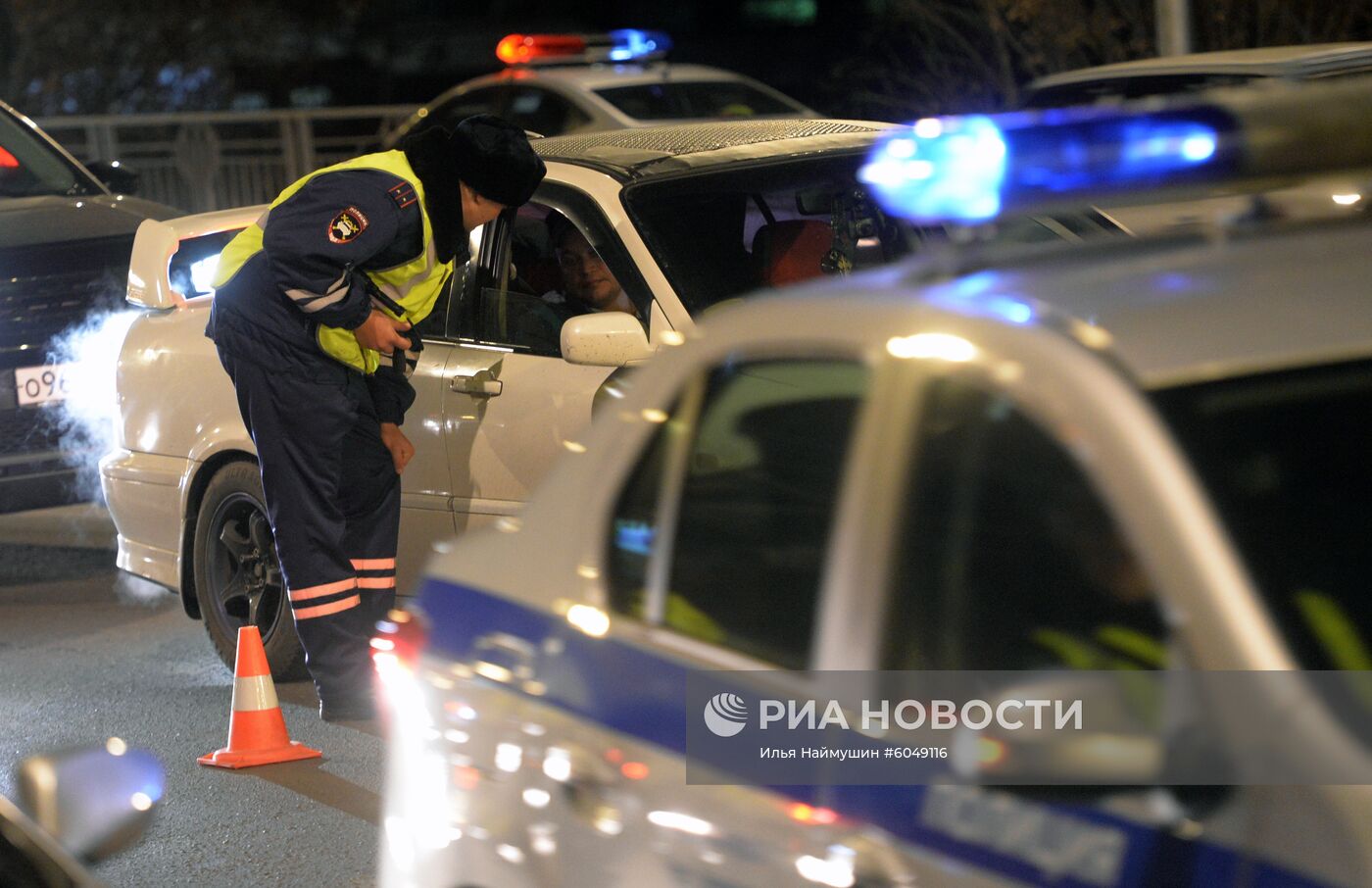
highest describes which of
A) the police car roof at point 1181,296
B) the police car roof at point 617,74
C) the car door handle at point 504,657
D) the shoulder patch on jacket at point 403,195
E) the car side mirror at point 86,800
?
the police car roof at point 617,74

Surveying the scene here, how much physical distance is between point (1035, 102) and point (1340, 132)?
737cm

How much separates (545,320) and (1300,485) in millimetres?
3481

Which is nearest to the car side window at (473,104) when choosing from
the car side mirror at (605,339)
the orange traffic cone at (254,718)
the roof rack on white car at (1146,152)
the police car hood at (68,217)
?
the police car hood at (68,217)

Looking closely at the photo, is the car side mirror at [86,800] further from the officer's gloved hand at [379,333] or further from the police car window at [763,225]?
the police car window at [763,225]

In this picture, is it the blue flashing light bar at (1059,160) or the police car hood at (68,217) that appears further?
the police car hood at (68,217)

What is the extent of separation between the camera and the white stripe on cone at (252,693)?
533 cm

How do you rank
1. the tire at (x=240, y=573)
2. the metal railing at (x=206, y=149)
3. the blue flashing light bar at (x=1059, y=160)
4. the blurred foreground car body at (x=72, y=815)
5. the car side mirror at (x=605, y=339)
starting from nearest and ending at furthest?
the blue flashing light bar at (x=1059, y=160) < the blurred foreground car body at (x=72, y=815) < the car side mirror at (x=605, y=339) < the tire at (x=240, y=573) < the metal railing at (x=206, y=149)

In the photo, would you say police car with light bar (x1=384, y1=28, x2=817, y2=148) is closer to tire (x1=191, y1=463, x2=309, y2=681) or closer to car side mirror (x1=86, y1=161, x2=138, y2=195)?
car side mirror (x1=86, y1=161, x2=138, y2=195)

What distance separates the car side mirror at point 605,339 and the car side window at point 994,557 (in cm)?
271

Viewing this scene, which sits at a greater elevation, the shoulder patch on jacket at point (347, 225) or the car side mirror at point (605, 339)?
the shoulder patch on jacket at point (347, 225)

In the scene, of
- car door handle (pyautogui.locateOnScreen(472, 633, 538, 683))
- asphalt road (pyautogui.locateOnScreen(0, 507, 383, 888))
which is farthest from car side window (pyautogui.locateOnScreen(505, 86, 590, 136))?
car door handle (pyautogui.locateOnScreen(472, 633, 538, 683))

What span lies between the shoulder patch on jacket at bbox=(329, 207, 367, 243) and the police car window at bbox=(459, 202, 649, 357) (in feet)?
1.74

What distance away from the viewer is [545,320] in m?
5.42

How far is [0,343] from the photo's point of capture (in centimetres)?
776
